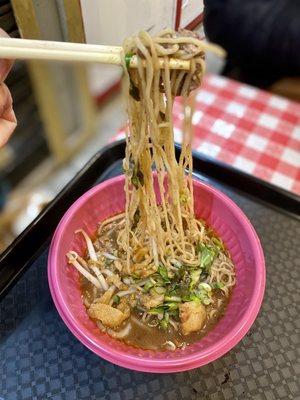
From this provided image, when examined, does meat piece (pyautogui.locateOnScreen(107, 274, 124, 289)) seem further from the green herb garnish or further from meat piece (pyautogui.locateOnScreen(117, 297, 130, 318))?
the green herb garnish

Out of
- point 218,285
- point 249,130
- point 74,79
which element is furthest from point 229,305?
point 74,79

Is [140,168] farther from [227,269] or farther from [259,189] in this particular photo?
[259,189]

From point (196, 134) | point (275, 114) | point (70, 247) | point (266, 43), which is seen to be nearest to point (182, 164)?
point (70, 247)

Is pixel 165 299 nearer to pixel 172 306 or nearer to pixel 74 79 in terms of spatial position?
pixel 172 306

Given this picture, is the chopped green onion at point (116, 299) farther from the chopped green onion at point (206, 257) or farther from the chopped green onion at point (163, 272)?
the chopped green onion at point (206, 257)

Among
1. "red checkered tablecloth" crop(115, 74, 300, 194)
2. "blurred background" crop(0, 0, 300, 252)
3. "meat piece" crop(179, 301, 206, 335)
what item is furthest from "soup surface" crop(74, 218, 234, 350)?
"red checkered tablecloth" crop(115, 74, 300, 194)

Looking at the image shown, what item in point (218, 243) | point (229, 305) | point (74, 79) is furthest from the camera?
point (74, 79)
